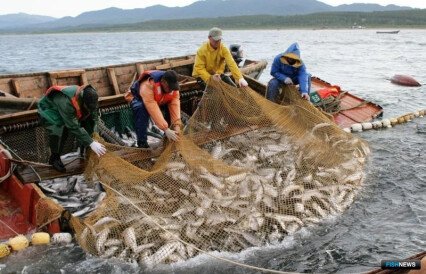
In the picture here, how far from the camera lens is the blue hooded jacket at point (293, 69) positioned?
9852mm

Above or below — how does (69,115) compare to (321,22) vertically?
above

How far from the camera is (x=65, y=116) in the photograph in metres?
6.92

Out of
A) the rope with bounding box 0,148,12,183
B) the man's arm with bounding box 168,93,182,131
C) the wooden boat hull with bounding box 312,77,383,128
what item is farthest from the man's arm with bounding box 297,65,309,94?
the rope with bounding box 0,148,12,183

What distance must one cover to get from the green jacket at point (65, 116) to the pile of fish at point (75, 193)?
0.85 metres

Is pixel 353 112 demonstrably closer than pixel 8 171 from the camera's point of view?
No

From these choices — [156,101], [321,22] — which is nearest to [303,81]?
[156,101]

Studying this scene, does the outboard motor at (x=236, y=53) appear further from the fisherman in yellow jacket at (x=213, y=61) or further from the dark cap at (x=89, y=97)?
the dark cap at (x=89, y=97)

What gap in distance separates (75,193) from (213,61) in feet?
13.6

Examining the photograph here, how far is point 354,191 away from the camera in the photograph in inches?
322

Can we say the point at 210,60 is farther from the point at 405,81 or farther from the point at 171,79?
the point at 405,81

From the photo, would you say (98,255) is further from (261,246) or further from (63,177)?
(261,246)

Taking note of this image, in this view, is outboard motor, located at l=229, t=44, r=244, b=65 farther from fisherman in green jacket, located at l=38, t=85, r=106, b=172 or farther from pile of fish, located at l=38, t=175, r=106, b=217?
pile of fish, located at l=38, t=175, r=106, b=217

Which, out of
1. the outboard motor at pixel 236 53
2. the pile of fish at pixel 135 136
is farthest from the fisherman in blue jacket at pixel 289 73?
the outboard motor at pixel 236 53

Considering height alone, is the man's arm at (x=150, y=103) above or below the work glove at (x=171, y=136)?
above
